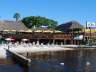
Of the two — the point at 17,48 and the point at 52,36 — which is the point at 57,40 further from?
the point at 17,48

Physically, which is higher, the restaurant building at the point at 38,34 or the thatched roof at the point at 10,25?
the thatched roof at the point at 10,25

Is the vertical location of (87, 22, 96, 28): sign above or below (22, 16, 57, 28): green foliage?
below

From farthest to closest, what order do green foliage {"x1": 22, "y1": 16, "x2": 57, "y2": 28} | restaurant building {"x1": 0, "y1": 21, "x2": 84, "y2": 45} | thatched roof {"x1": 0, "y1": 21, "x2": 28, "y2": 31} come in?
green foliage {"x1": 22, "y1": 16, "x2": 57, "y2": 28} < thatched roof {"x1": 0, "y1": 21, "x2": 28, "y2": 31} < restaurant building {"x1": 0, "y1": 21, "x2": 84, "y2": 45}

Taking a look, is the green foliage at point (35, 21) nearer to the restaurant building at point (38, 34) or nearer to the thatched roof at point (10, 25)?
the restaurant building at point (38, 34)

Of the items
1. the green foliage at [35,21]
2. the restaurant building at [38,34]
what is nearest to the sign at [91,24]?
the restaurant building at [38,34]

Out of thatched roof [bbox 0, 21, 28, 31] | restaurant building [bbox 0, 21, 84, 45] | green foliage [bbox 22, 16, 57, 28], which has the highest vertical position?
green foliage [bbox 22, 16, 57, 28]

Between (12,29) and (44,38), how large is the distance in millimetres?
10819

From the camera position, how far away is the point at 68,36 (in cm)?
8412

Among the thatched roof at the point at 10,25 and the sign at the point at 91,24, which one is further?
the sign at the point at 91,24

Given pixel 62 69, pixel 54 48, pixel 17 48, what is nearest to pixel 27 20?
pixel 54 48

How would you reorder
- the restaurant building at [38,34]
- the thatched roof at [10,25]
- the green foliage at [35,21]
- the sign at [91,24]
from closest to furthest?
the restaurant building at [38,34]
the thatched roof at [10,25]
the sign at [91,24]
the green foliage at [35,21]

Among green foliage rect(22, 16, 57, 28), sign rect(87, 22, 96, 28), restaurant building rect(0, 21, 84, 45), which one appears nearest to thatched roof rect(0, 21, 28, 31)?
restaurant building rect(0, 21, 84, 45)

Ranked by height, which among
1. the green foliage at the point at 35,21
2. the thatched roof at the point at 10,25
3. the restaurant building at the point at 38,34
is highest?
the green foliage at the point at 35,21

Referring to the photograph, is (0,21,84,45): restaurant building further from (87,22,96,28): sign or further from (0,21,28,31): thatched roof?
(87,22,96,28): sign
